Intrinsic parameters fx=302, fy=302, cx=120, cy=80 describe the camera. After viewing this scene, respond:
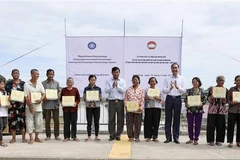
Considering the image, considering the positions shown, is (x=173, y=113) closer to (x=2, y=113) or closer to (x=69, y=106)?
(x=69, y=106)

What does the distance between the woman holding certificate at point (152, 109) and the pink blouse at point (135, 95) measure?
0.15 m

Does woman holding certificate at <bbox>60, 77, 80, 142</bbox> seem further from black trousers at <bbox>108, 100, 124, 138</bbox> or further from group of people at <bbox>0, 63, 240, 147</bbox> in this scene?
black trousers at <bbox>108, 100, 124, 138</bbox>

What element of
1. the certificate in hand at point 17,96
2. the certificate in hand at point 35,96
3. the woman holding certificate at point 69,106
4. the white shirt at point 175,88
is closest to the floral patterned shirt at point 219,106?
the white shirt at point 175,88

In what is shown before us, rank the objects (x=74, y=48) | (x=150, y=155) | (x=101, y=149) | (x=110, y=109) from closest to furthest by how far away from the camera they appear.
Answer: (x=150, y=155)
(x=101, y=149)
(x=110, y=109)
(x=74, y=48)

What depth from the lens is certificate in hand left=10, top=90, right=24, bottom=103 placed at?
7.17 m

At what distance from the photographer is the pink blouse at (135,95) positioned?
7.74 m

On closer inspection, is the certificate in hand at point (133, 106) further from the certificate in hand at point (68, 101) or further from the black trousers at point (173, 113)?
the certificate in hand at point (68, 101)

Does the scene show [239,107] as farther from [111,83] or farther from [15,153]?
[15,153]

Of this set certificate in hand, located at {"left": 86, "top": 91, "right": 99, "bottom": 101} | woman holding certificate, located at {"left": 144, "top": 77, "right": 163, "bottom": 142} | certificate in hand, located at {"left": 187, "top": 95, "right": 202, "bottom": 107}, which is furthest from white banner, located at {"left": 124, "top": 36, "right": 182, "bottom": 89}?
certificate in hand, located at {"left": 187, "top": 95, "right": 202, "bottom": 107}

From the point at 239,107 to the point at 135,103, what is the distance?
8.22 ft

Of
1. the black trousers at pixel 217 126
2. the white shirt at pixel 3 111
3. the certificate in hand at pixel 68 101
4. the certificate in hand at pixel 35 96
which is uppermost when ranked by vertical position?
the certificate in hand at pixel 35 96

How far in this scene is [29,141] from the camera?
7609 millimetres

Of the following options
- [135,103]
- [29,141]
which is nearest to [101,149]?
[135,103]

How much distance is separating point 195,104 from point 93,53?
11.9 feet
